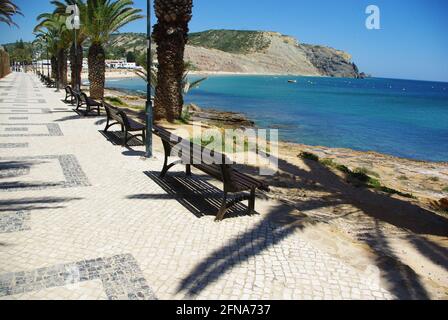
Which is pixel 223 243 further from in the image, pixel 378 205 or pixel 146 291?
pixel 378 205

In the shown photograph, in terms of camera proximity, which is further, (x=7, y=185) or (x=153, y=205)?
(x=7, y=185)

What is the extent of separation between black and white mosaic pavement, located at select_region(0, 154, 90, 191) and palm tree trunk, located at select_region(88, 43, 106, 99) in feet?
49.4

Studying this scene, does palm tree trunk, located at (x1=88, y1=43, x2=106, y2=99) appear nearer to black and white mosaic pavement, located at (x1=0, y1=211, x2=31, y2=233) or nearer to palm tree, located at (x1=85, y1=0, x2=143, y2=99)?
palm tree, located at (x1=85, y1=0, x2=143, y2=99)

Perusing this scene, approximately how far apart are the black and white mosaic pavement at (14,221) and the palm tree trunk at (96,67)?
1894 cm

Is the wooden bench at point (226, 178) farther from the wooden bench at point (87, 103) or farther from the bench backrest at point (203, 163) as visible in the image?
the wooden bench at point (87, 103)

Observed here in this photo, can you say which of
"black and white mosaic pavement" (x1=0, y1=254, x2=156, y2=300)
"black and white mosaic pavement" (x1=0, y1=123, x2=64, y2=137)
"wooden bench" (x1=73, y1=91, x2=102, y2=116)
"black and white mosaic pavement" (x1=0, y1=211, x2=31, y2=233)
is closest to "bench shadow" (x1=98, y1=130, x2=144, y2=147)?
"black and white mosaic pavement" (x1=0, y1=123, x2=64, y2=137)

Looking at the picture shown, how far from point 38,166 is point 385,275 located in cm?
730

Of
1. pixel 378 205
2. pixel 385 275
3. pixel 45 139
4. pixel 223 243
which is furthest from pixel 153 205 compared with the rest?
pixel 45 139

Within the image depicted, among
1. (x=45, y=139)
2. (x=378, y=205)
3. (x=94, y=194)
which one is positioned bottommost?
(x=378, y=205)

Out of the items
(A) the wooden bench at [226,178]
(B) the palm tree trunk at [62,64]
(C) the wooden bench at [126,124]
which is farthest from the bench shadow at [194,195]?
(B) the palm tree trunk at [62,64]

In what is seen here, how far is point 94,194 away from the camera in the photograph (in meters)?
6.47

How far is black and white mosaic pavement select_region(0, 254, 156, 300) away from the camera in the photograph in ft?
11.9

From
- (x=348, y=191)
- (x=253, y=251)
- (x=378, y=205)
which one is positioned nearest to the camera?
(x=253, y=251)

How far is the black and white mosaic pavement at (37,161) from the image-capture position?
675 cm
